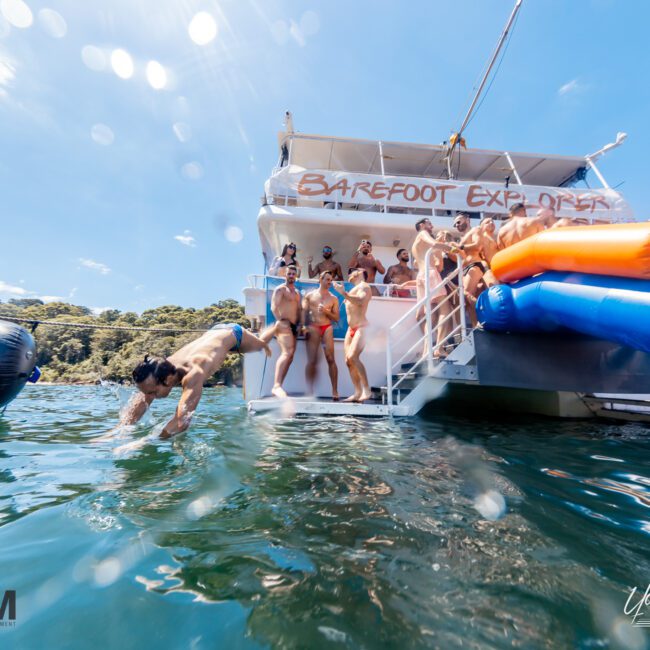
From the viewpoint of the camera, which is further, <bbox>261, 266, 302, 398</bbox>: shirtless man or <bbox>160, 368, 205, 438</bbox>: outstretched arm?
<bbox>261, 266, 302, 398</bbox>: shirtless man

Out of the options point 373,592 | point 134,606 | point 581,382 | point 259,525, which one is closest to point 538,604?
point 373,592

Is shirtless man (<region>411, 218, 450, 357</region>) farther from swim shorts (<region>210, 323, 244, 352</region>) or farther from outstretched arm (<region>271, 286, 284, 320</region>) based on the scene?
swim shorts (<region>210, 323, 244, 352</region>)

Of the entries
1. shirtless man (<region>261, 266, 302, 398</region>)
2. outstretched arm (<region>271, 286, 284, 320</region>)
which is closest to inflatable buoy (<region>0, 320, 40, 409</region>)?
shirtless man (<region>261, 266, 302, 398</region>)

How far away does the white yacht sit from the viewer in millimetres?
3281

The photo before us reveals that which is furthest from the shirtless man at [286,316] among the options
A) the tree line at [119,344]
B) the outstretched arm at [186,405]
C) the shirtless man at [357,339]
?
the tree line at [119,344]

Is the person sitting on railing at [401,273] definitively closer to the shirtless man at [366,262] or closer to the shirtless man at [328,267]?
the shirtless man at [366,262]

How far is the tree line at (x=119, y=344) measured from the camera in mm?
26859

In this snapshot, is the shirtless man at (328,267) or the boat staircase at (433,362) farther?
the shirtless man at (328,267)

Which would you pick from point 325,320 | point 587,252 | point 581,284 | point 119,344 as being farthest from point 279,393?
point 119,344

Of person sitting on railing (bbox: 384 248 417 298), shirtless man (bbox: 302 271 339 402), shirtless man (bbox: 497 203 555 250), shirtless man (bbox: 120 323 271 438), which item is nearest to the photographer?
shirtless man (bbox: 120 323 271 438)

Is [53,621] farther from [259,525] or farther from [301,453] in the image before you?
[301,453]

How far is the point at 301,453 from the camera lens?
8.16 ft

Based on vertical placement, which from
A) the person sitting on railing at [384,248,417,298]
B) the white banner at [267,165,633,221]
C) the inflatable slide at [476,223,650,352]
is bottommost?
the inflatable slide at [476,223,650,352]

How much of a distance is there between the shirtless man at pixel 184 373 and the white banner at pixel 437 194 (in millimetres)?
3705
